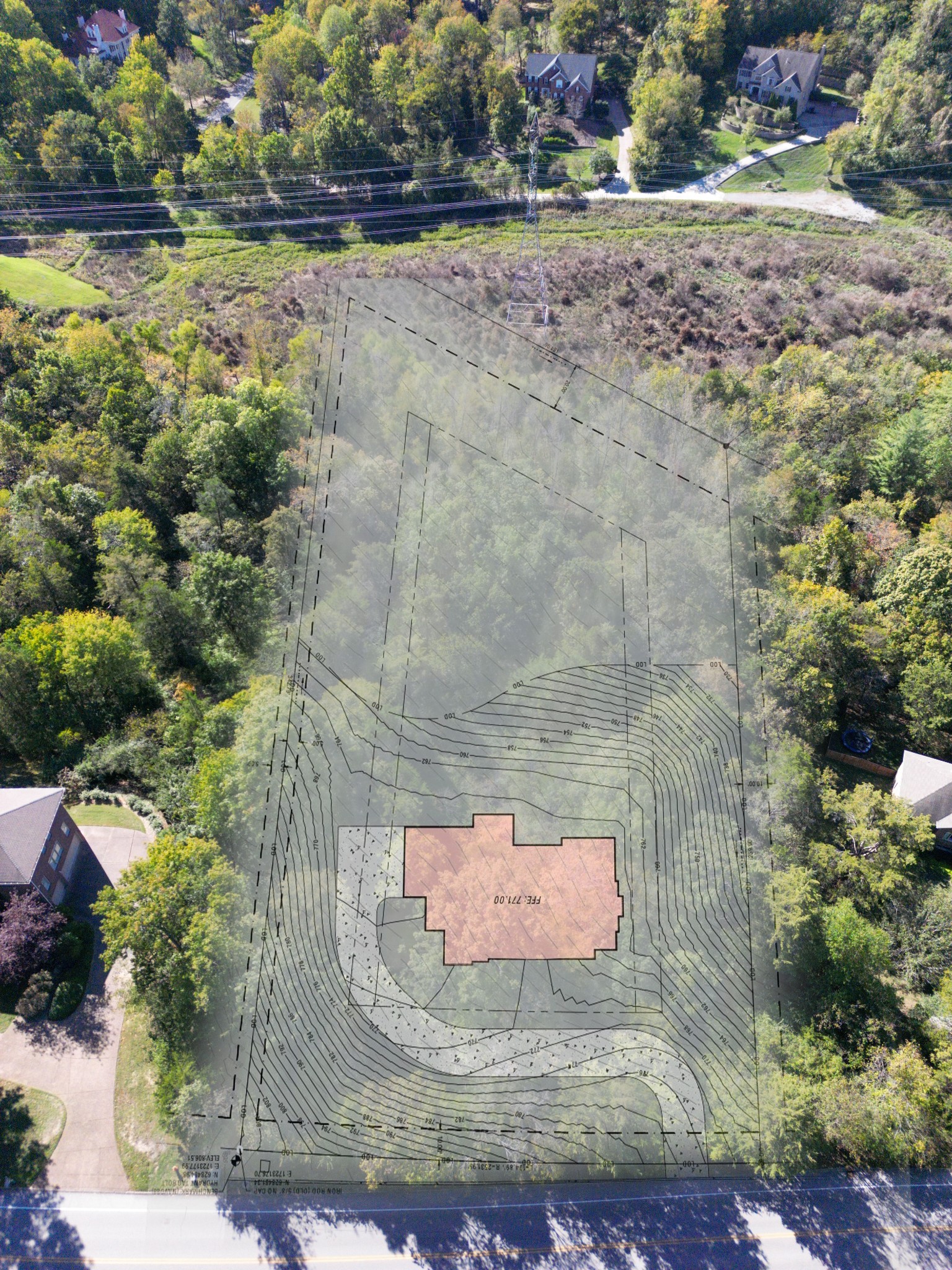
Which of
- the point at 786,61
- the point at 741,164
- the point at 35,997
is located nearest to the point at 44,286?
the point at 35,997

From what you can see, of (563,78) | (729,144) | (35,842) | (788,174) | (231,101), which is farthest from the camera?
(231,101)

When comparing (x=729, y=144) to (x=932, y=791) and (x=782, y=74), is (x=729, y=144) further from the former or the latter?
(x=932, y=791)

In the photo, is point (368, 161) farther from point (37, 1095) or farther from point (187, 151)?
point (37, 1095)

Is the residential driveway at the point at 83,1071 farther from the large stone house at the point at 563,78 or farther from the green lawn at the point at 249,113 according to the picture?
the large stone house at the point at 563,78

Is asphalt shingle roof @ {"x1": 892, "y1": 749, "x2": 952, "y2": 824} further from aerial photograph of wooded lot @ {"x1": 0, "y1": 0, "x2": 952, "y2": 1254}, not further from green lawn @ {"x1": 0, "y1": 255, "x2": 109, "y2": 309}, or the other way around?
green lawn @ {"x1": 0, "y1": 255, "x2": 109, "y2": 309}

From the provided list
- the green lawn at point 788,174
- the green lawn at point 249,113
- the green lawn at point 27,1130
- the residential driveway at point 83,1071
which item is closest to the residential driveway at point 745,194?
the green lawn at point 788,174

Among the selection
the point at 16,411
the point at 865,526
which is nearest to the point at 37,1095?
the point at 16,411
